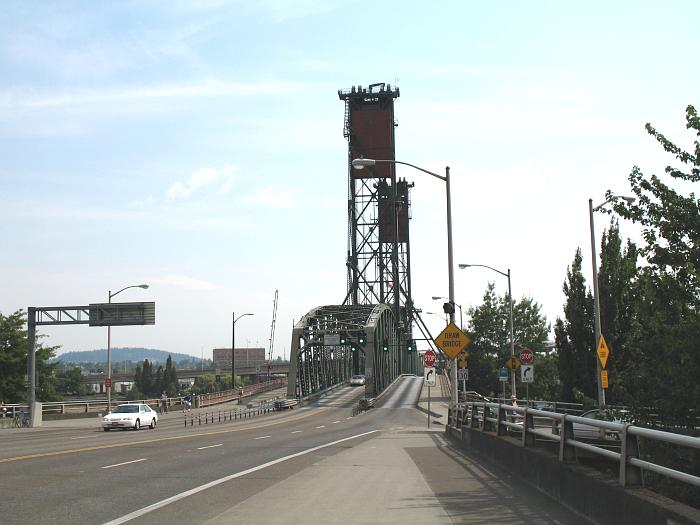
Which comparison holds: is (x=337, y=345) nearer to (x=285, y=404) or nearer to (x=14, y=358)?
(x=285, y=404)

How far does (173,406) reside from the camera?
72125 millimetres

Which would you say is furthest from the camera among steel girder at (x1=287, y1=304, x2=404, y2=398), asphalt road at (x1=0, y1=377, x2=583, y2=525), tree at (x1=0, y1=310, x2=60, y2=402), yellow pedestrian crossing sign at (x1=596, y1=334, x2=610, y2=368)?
steel girder at (x1=287, y1=304, x2=404, y2=398)

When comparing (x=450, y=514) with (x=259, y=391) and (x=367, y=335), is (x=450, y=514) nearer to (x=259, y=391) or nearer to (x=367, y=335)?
(x=367, y=335)

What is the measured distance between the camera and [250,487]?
13.8 m

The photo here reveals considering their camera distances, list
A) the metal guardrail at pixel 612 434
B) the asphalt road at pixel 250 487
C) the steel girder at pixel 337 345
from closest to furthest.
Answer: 1. the metal guardrail at pixel 612 434
2. the asphalt road at pixel 250 487
3. the steel girder at pixel 337 345

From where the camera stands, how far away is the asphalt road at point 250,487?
1052 cm

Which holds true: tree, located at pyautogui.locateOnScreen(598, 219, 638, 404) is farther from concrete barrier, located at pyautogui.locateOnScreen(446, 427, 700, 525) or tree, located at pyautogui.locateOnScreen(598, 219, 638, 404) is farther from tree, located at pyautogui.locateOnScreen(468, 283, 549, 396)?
tree, located at pyautogui.locateOnScreen(468, 283, 549, 396)

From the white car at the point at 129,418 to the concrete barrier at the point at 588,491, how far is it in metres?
28.2

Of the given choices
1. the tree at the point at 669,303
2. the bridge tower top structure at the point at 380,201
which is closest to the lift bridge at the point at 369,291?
the bridge tower top structure at the point at 380,201

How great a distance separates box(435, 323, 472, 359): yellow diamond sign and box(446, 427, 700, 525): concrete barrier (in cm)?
859

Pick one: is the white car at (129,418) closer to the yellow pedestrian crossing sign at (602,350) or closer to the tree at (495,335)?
the yellow pedestrian crossing sign at (602,350)

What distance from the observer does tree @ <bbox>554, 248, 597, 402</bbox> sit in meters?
32.4

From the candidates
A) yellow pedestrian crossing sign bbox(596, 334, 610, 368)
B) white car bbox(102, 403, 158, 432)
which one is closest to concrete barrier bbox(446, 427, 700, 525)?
yellow pedestrian crossing sign bbox(596, 334, 610, 368)

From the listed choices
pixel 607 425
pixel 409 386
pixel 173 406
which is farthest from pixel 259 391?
pixel 607 425
